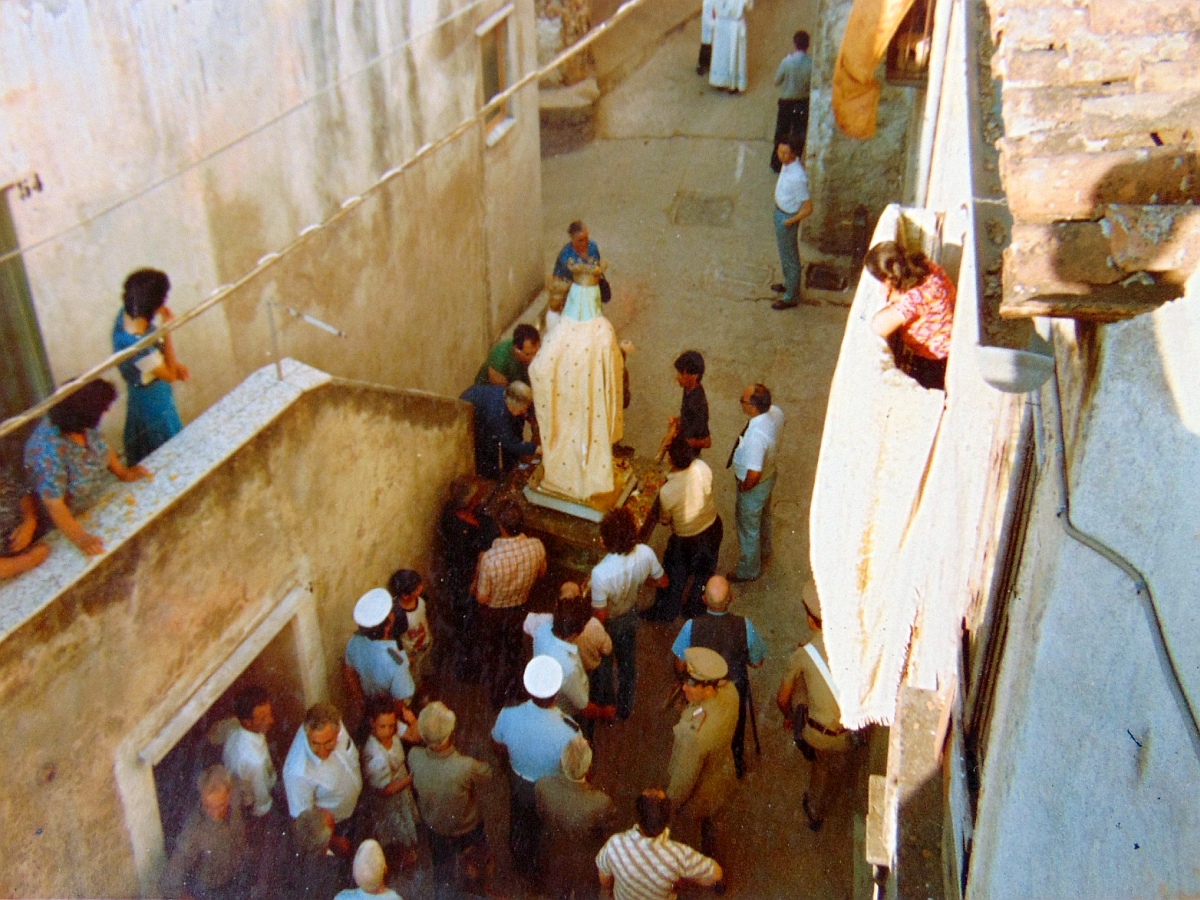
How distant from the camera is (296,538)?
615 centimetres

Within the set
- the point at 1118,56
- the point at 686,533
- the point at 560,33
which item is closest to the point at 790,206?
the point at 686,533

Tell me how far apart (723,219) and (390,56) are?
5.43 m

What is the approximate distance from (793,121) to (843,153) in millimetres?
1949

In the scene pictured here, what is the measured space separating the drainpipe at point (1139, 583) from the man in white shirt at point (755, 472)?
489 cm

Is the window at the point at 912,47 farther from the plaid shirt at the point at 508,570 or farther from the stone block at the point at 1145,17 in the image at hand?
the stone block at the point at 1145,17

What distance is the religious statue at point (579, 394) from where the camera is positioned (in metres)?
6.90

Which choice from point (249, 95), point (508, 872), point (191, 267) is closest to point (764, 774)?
point (508, 872)

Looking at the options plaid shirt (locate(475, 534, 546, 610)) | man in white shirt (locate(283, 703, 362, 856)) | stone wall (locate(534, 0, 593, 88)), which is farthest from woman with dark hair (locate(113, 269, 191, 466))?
stone wall (locate(534, 0, 593, 88))

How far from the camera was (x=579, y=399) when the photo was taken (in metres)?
7.16

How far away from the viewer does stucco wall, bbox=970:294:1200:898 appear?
2.14 meters

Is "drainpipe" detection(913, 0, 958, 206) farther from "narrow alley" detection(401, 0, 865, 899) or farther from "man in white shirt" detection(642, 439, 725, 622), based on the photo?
"man in white shirt" detection(642, 439, 725, 622)

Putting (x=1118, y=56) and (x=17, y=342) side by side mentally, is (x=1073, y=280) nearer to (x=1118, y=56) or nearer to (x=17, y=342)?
(x=1118, y=56)

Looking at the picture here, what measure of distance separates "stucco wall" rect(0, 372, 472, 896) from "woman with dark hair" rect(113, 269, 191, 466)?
82 centimetres

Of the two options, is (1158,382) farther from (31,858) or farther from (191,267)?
(191,267)
